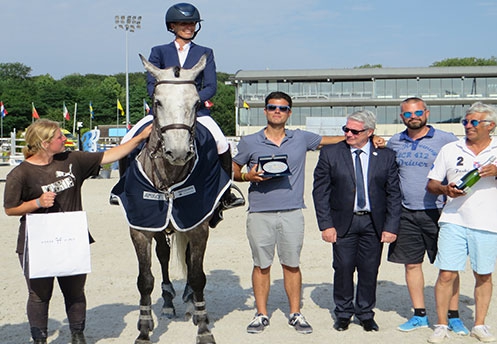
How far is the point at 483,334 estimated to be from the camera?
5176mm

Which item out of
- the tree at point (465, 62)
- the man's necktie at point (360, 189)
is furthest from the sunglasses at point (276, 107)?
the tree at point (465, 62)

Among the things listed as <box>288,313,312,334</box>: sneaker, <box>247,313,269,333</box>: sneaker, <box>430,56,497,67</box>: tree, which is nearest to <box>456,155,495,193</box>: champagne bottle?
<box>288,313,312,334</box>: sneaker

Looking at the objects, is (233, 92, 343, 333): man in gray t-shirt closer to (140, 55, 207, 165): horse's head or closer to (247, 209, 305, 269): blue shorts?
(247, 209, 305, 269): blue shorts

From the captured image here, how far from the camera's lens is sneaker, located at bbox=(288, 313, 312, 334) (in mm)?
5539

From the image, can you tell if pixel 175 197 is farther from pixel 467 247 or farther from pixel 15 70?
pixel 15 70

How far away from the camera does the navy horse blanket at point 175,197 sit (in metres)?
5.10

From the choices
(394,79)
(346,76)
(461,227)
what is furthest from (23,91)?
(461,227)

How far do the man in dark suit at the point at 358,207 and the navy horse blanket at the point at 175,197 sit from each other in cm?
111

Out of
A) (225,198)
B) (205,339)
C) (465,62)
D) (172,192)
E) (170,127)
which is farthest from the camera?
(465,62)

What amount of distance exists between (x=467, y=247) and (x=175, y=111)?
9.53 ft

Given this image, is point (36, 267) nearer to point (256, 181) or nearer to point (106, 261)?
point (256, 181)

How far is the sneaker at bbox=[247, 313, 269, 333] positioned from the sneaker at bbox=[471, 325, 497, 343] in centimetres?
197

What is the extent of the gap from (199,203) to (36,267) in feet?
4.94

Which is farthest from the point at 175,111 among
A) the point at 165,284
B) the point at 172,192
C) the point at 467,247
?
the point at 467,247
